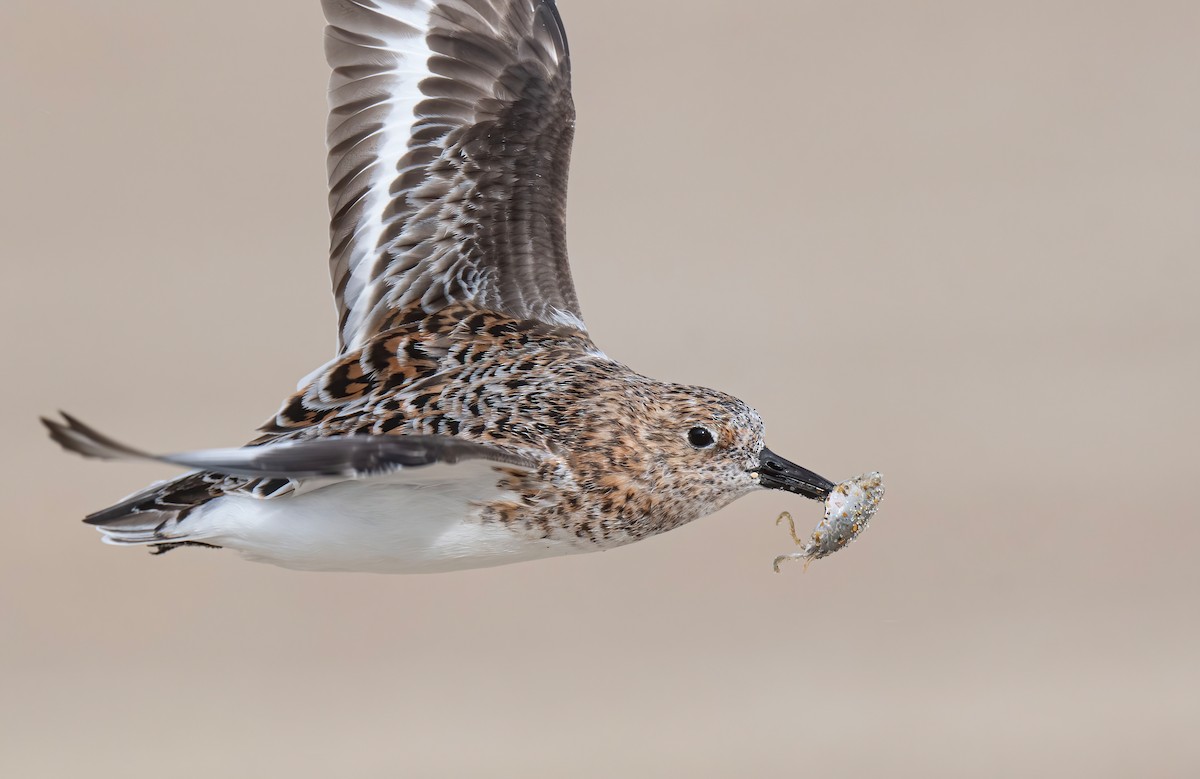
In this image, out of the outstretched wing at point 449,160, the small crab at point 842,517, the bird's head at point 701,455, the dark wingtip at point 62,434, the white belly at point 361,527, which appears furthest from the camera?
the outstretched wing at point 449,160

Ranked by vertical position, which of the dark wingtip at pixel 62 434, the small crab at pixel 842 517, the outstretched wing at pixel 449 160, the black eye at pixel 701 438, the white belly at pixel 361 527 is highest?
the outstretched wing at pixel 449 160

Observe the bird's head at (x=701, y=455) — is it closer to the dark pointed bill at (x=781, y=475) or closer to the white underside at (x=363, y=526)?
the dark pointed bill at (x=781, y=475)

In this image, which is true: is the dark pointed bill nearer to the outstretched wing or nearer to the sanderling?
the sanderling

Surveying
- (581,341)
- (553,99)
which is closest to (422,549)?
(581,341)

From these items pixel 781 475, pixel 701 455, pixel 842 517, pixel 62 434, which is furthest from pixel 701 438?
pixel 62 434

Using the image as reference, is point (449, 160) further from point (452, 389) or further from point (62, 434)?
point (62, 434)

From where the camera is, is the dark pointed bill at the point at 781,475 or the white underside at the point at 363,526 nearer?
the white underside at the point at 363,526

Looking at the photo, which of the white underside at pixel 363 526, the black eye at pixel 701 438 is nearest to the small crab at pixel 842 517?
the black eye at pixel 701 438
